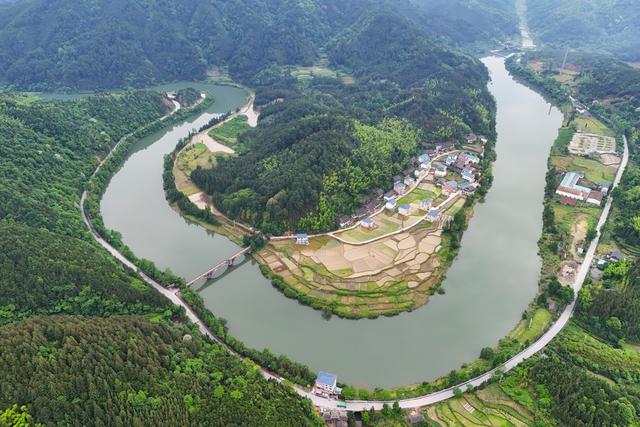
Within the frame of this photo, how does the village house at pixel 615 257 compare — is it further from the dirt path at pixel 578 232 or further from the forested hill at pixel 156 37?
the forested hill at pixel 156 37

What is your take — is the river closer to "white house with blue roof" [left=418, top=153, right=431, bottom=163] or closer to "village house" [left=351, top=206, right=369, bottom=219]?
"white house with blue roof" [left=418, top=153, right=431, bottom=163]

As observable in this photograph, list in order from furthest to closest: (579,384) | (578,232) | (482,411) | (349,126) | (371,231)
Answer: (349,126), (578,232), (371,231), (482,411), (579,384)

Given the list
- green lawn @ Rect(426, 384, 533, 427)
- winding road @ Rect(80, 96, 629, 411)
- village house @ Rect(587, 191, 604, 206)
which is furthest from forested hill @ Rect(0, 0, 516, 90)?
green lawn @ Rect(426, 384, 533, 427)

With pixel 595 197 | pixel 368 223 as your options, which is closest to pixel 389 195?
pixel 368 223

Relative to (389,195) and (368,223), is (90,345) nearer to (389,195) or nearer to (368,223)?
Result: (368,223)

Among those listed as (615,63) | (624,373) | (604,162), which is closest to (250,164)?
(624,373)

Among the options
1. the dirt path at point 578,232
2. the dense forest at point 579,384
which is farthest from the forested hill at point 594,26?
the dense forest at point 579,384

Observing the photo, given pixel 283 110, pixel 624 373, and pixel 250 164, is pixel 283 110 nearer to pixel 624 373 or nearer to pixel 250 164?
pixel 250 164
